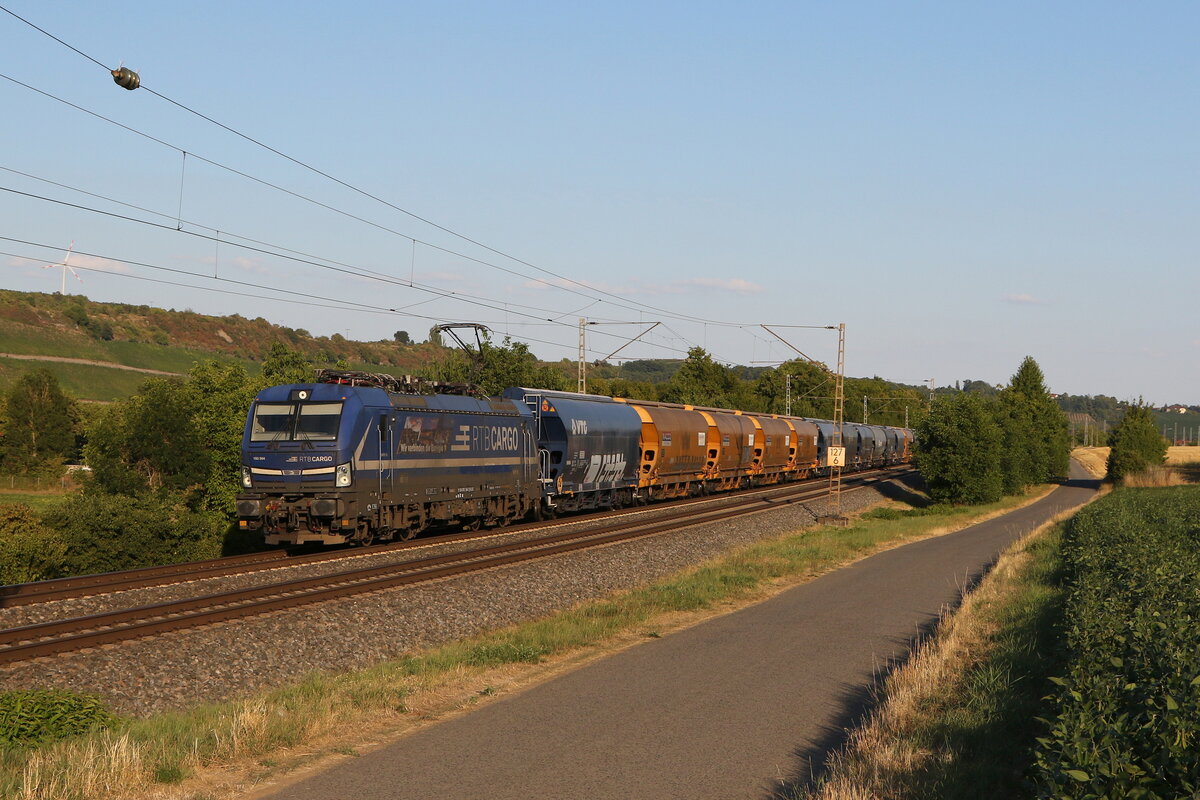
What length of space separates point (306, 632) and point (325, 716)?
5.25m

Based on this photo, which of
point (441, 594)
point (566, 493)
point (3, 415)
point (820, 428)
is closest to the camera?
point (441, 594)

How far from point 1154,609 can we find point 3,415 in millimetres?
99769

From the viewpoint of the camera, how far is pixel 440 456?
28109mm

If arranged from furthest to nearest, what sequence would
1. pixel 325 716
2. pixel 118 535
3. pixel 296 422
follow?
pixel 118 535, pixel 296 422, pixel 325 716

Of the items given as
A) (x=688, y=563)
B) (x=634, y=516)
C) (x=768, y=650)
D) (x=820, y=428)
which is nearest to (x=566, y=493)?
(x=634, y=516)

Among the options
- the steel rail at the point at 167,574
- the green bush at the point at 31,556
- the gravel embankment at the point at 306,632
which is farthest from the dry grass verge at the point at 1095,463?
the green bush at the point at 31,556

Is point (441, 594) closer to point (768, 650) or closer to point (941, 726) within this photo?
point (768, 650)

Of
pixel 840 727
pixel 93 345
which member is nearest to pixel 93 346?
pixel 93 345

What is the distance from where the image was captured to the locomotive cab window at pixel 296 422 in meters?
24.2

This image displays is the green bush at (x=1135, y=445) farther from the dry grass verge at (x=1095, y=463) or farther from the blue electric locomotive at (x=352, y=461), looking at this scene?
the blue electric locomotive at (x=352, y=461)

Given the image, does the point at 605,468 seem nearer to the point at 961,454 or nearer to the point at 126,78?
the point at 126,78

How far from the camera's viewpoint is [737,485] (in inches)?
2158

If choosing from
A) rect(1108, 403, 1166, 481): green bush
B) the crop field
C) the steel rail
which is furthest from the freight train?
rect(1108, 403, 1166, 481): green bush

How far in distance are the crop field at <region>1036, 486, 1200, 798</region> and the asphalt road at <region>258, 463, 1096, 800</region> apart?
270 centimetres
